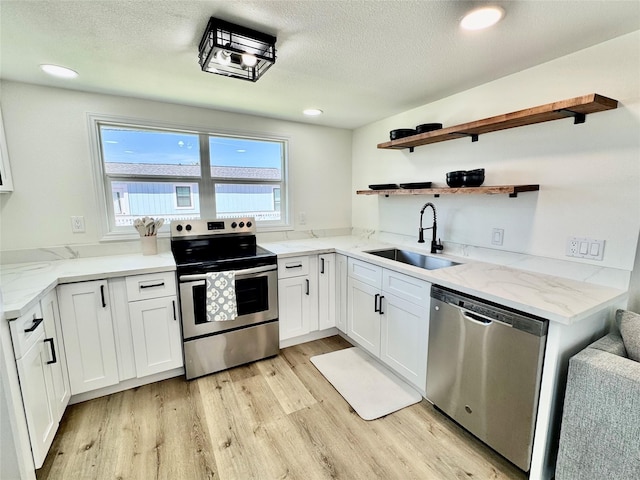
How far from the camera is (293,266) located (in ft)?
8.60

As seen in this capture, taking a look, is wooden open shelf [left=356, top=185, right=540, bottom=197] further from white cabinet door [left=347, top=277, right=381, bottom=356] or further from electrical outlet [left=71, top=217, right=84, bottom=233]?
electrical outlet [left=71, top=217, right=84, bottom=233]

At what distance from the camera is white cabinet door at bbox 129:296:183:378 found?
208cm

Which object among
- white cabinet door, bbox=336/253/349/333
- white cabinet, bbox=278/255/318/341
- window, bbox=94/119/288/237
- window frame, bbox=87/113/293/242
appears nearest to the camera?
window frame, bbox=87/113/293/242

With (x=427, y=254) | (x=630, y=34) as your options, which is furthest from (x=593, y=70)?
(x=427, y=254)

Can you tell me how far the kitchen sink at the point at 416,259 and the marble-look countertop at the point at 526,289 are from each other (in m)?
0.10

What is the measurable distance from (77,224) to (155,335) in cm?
111

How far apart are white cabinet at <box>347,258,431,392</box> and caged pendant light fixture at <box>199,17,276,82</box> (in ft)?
5.13

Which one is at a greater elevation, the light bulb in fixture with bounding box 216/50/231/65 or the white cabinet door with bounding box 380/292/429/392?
the light bulb in fixture with bounding box 216/50/231/65

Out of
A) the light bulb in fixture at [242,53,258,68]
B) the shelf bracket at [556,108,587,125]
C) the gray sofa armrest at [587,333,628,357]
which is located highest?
the light bulb in fixture at [242,53,258,68]

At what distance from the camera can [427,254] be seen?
2486mm

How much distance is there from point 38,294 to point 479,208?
9.06ft

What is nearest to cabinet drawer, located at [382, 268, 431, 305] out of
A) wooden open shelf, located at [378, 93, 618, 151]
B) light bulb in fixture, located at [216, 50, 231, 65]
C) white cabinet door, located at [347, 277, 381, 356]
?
white cabinet door, located at [347, 277, 381, 356]

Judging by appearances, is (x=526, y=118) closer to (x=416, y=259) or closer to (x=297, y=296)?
(x=416, y=259)

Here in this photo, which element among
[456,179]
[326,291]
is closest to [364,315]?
[326,291]
